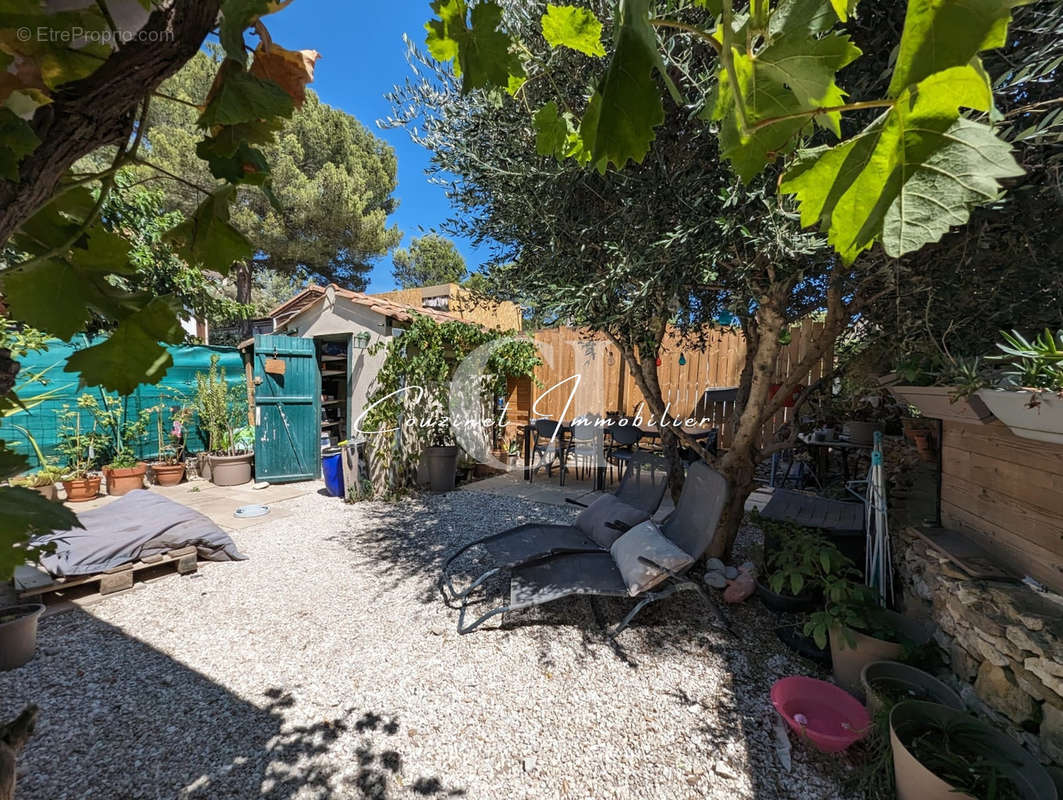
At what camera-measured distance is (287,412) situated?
6918mm

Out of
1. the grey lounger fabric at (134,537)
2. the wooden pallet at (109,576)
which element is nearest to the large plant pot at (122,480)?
the grey lounger fabric at (134,537)

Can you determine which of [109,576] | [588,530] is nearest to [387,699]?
[588,530]

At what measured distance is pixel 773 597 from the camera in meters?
3.00

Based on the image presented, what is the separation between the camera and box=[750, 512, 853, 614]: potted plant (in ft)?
8.63

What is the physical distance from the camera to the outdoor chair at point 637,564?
111 inches

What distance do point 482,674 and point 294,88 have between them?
111 inches

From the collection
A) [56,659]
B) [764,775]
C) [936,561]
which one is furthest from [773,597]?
[56,659]

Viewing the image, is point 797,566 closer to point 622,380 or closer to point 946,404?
point 946,404

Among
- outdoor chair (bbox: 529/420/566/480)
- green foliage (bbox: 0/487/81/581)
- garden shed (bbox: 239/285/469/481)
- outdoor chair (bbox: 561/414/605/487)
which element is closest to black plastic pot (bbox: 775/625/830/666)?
green foliage (bbox: 0/487/81/581)

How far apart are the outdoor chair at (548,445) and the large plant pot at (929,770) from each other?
5363 mm

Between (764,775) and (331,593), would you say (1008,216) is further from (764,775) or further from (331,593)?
(331,593)

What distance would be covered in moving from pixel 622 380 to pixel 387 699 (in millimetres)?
6662

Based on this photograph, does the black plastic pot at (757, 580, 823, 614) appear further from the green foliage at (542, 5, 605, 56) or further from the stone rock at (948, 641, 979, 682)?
the green foliage at (542, 5, 605, 56)

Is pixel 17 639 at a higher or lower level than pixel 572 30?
lower
